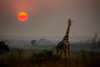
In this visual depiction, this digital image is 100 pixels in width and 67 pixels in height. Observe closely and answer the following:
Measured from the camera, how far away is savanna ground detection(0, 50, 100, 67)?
1515 mm

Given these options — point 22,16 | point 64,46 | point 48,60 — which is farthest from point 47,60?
point 22,16

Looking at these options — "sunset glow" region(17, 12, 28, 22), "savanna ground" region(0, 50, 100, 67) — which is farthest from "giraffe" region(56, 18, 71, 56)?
"sunset glow" region(17, 12, 28, 22)

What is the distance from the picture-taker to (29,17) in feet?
5.17

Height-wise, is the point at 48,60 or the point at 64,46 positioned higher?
the point at 64,46

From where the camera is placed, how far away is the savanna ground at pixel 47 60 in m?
1.51

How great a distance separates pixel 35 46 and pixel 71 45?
31 cm

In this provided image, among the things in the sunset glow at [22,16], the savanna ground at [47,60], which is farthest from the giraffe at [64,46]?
the sunset glow at [22,16]

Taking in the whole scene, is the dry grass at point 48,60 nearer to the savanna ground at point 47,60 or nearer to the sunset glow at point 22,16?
the savanna ground at point 47,60

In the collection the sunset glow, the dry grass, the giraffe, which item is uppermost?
the sunset glow

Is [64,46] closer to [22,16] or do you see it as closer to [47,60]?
[47,60]

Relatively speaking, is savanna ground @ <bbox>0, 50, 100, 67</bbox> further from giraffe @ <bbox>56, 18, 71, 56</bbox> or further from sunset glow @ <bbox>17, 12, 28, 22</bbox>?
sunset glow @ <bbox>17, 12, 28, 22</bbox>

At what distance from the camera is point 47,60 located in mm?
1522

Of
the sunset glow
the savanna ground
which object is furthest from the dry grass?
the sunset glow

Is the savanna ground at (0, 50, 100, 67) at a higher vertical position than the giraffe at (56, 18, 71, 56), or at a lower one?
lower
